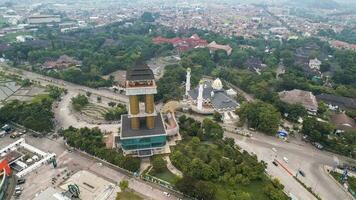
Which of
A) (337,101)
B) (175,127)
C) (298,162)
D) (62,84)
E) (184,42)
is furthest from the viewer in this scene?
(184,42)

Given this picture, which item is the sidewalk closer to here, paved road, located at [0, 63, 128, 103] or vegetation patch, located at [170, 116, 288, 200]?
vegetation patch, located at [170, 116, 288, 200]

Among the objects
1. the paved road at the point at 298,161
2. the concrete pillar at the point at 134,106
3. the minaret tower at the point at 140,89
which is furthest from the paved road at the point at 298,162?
the concrete pillar at the point at 134,106

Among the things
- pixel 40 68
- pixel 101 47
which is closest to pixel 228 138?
pixel 40 68

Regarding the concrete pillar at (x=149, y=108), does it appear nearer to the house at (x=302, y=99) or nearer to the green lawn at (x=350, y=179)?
the green lawn at (x=350, y=179)

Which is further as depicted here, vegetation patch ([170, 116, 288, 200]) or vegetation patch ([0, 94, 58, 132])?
vegetation patch ([0, 94, 58, 132])

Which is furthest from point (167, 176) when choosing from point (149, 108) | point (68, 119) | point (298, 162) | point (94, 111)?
point (94, 111)

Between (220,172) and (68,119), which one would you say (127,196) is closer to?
(220,172)

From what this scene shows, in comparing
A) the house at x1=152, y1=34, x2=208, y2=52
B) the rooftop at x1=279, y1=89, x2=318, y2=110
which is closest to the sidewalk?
the rooftop at x1=279, y1=89, x2=318, y2=110
